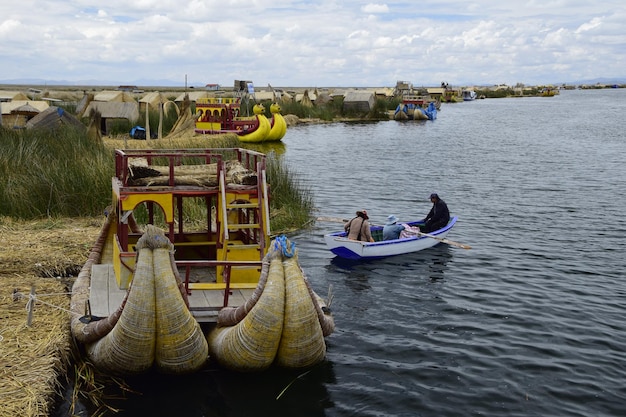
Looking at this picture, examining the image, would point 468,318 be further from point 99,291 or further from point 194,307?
point 99,291

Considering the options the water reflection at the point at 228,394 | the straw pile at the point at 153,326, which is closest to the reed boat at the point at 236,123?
the water reflection at the point at 228,394

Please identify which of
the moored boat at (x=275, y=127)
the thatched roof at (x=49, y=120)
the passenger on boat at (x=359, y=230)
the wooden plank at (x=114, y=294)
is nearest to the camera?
the wooden plank at (x=114, y=294)

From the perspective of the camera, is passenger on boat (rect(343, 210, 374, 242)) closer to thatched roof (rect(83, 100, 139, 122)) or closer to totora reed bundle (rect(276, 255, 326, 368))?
totora reed bundle (rect(276, 255, 326, 368))

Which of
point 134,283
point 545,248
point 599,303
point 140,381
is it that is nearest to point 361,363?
point 140,381

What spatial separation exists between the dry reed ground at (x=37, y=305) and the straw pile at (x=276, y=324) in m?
2.46

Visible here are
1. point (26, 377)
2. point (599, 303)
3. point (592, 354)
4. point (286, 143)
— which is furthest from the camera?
point (286, 143)

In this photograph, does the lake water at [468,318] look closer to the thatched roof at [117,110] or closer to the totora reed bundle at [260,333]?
the totora reed bundle at [260,333]

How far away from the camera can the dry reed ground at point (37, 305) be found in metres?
8.88

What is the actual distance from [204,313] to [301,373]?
73.0 inches

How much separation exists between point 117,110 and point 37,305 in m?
35.6

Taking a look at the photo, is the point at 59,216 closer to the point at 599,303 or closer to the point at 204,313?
the point at 204,313

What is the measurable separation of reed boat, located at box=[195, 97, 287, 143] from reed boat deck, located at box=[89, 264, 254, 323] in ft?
123

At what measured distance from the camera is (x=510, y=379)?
11.6m

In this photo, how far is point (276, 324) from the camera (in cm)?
967
